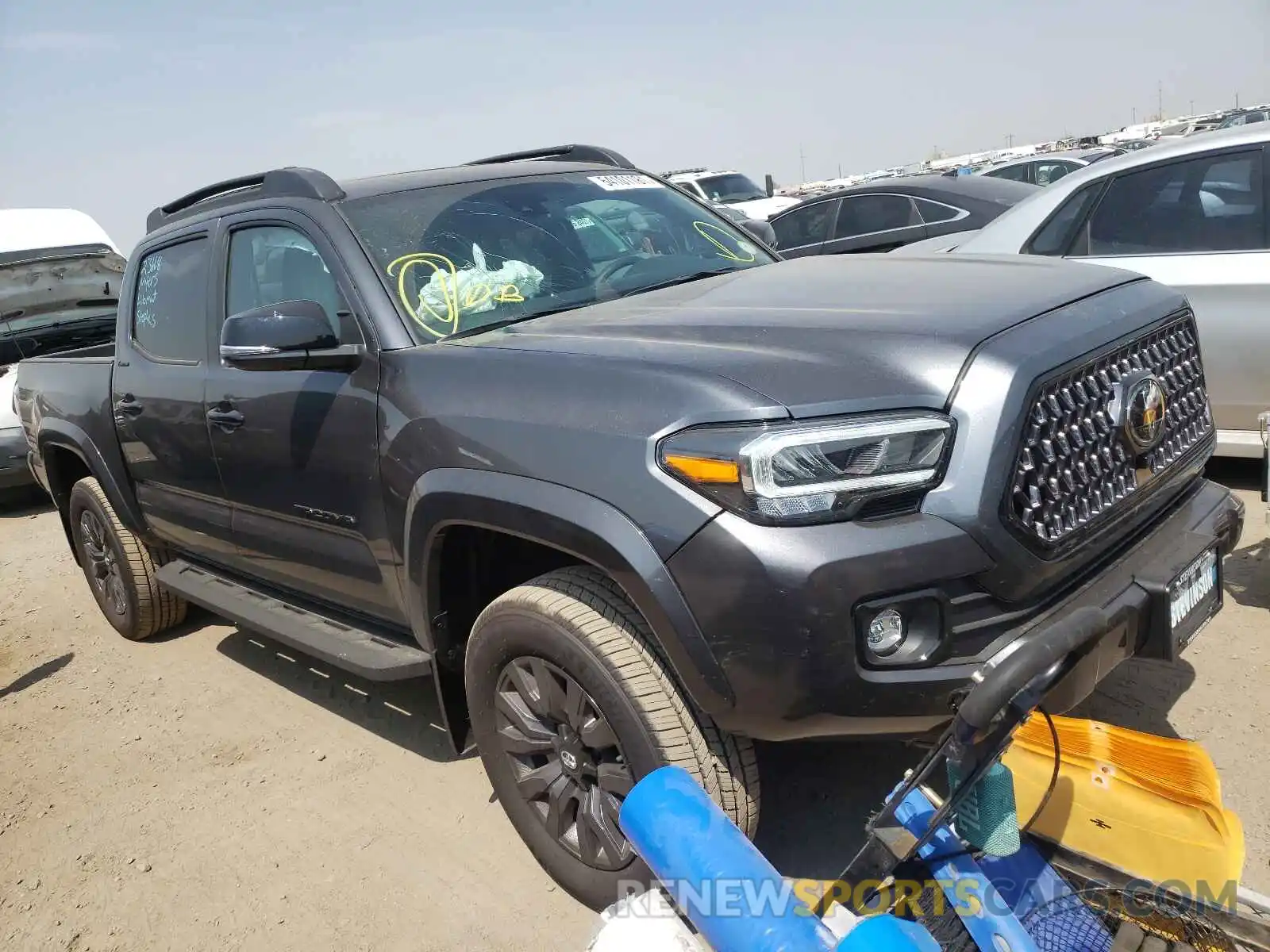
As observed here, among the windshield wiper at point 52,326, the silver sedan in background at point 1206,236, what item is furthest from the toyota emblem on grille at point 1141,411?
the windshield wiper at point 52,326

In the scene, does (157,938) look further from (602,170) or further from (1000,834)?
(602,170)

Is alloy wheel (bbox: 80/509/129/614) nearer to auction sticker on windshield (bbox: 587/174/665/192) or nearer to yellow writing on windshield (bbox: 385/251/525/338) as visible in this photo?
yellow writing on windshield (bbox: 385/251/525/338)

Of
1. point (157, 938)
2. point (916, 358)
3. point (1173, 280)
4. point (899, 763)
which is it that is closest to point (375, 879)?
point (157, 938)

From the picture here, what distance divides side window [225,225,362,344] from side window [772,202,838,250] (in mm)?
6778

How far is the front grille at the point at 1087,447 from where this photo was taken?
87.4 inches

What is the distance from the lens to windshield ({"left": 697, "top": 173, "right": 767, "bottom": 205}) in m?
17.8

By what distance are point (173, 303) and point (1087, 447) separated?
354 centimetres

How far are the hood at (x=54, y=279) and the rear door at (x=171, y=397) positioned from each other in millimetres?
5546

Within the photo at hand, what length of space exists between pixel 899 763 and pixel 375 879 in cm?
162

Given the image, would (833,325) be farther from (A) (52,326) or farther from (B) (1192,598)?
(A) (52,326)

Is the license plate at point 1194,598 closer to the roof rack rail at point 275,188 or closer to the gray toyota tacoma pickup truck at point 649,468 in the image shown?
the gray toyota tacoma pickup truck at point 649,468

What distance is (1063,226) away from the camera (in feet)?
17.0

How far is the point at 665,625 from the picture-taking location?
7.39 ft

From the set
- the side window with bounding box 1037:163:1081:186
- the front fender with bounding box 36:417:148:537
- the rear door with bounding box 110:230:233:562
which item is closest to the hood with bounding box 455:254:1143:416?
the rear door with bounding box 110:230:233:562
